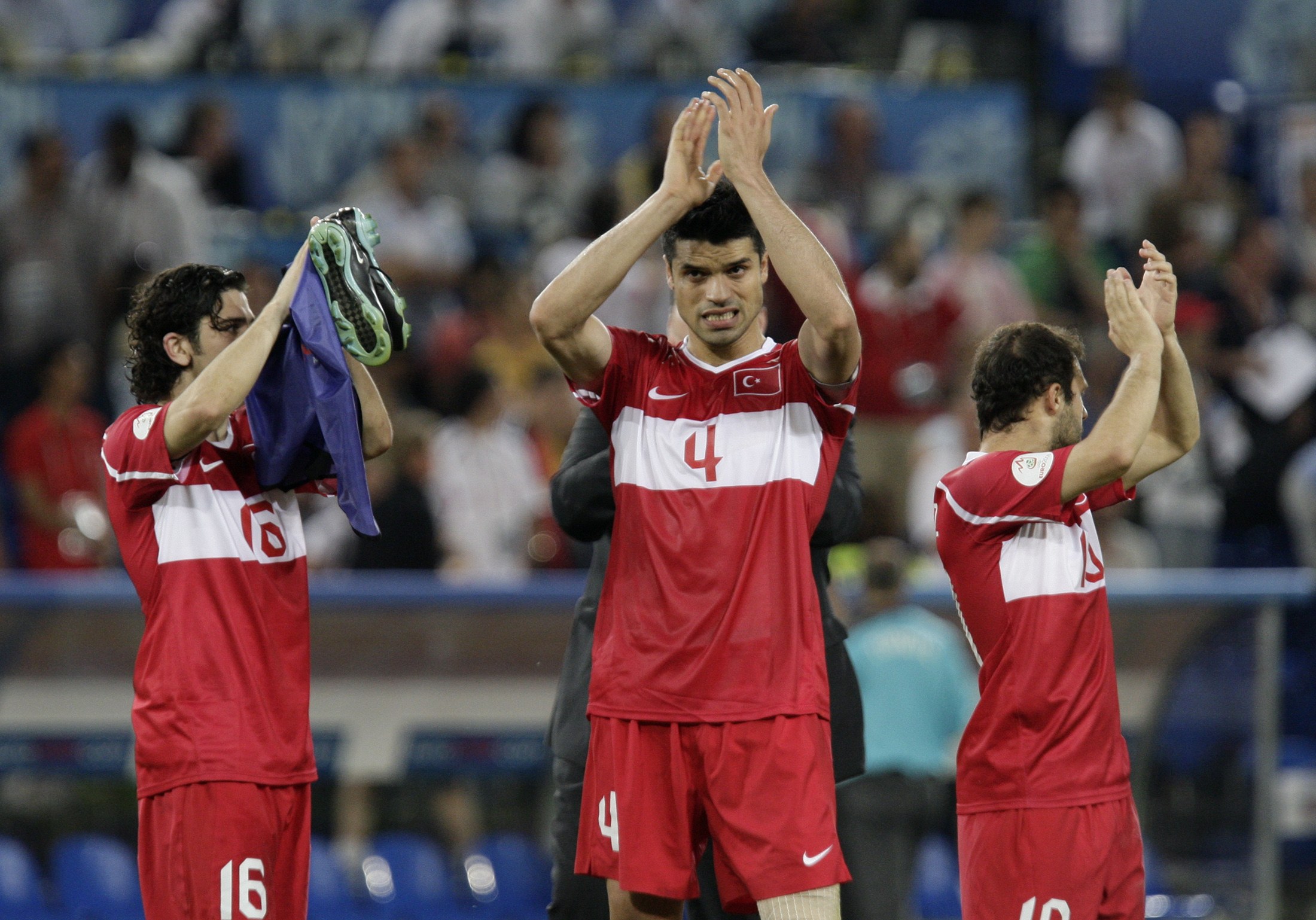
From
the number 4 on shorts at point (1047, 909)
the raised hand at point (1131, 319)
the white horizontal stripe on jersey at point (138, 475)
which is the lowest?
the number 4 on shorts at point (1047, 909)

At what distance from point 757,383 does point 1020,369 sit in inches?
29.4

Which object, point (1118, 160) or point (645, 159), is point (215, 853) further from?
point (1118, 160)

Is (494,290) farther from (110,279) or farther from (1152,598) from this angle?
(1152,598)

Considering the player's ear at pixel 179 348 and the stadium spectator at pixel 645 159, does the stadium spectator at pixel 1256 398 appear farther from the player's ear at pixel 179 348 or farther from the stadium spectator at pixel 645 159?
the player's ear at pixel 179 348

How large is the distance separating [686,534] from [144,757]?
1.51 metres

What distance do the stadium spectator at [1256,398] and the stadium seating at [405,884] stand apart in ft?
16.3

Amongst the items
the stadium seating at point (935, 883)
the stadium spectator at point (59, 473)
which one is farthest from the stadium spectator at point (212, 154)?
the stadium seating at point (935, 883)

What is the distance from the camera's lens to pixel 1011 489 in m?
4.52

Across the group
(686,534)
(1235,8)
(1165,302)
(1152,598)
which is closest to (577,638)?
(686,534)

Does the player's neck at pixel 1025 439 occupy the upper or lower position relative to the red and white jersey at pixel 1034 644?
upper

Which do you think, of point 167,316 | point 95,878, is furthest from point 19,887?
point 167,316

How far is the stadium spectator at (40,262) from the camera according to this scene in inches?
408

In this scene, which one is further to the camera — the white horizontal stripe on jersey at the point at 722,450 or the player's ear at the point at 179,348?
the player's ear at the point at 179,348

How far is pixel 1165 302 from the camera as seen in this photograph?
4.60 meters
